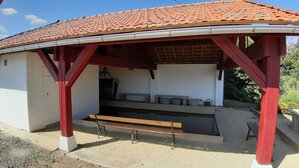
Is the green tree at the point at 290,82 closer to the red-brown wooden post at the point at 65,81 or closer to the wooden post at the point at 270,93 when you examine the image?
the wooden post at the point at 270,93

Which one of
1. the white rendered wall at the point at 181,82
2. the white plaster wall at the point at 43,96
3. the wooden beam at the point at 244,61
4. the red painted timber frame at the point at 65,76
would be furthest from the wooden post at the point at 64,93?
the white rendered wall at the point at 181,82

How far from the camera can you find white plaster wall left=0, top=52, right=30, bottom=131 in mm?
6066

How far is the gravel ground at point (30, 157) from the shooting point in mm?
4148

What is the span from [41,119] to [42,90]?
94 cm

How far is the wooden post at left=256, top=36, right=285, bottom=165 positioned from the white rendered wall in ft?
24.0

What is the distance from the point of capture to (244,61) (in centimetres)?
324

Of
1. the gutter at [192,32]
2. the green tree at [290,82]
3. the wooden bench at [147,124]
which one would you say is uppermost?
the gutter at [192,32]

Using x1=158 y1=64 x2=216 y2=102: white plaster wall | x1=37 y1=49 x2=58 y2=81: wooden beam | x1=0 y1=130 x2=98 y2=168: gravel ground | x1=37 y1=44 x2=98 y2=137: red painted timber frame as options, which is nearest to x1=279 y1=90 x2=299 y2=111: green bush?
x1=158 y1=64 x2=216 y2=102: white plaster wall

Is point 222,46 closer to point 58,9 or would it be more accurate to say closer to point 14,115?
point 14,115

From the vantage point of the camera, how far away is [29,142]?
529 centimetres

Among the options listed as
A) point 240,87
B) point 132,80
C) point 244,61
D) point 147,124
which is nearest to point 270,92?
point 244,61

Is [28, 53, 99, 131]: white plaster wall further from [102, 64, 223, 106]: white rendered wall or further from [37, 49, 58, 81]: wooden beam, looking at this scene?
[102, 64, 223, 106]: white rendered wall

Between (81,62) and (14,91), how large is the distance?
3673mm

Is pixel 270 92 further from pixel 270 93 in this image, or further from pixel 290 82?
pixel 290 82
